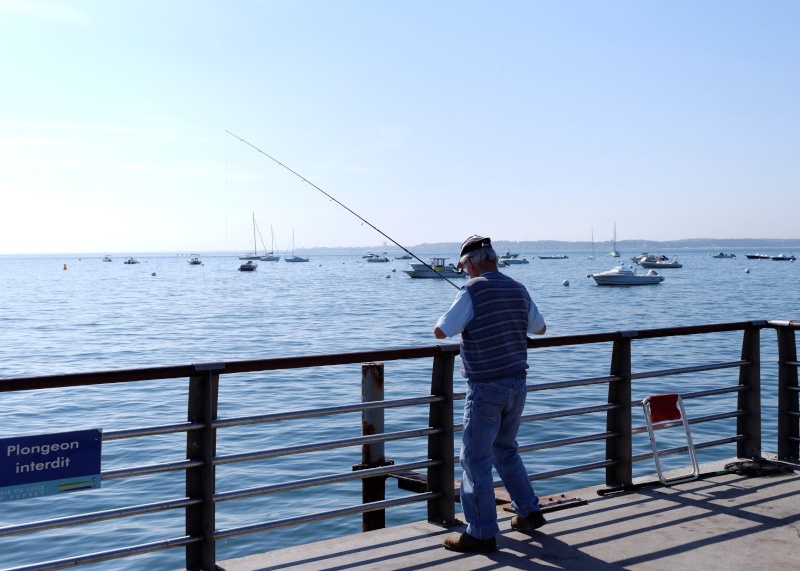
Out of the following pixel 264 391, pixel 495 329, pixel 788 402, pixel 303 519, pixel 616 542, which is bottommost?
pixel 264 391

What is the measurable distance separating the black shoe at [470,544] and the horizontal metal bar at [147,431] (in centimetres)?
165

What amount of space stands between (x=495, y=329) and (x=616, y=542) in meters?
1.57

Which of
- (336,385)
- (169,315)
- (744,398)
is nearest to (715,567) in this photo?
(744,398)

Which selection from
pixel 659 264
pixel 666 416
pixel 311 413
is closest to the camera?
pixel 311 413

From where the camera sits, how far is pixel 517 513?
5602 millimetres

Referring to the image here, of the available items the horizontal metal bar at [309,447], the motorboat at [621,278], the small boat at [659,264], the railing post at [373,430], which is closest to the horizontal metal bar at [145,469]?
the horizontal metal bar at [309,447]

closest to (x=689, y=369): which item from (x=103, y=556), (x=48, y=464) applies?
(x=103, y=556)

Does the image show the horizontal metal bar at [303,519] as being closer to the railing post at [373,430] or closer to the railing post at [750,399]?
the railing post at [373,430]

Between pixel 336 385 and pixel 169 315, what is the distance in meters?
34.9

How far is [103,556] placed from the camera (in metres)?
4.47

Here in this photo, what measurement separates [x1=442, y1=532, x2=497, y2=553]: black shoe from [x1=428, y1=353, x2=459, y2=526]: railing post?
0.51 metres

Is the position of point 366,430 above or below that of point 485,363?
below

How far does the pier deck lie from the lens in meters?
4.96

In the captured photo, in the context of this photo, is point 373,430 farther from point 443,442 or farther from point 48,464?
point 48,464
